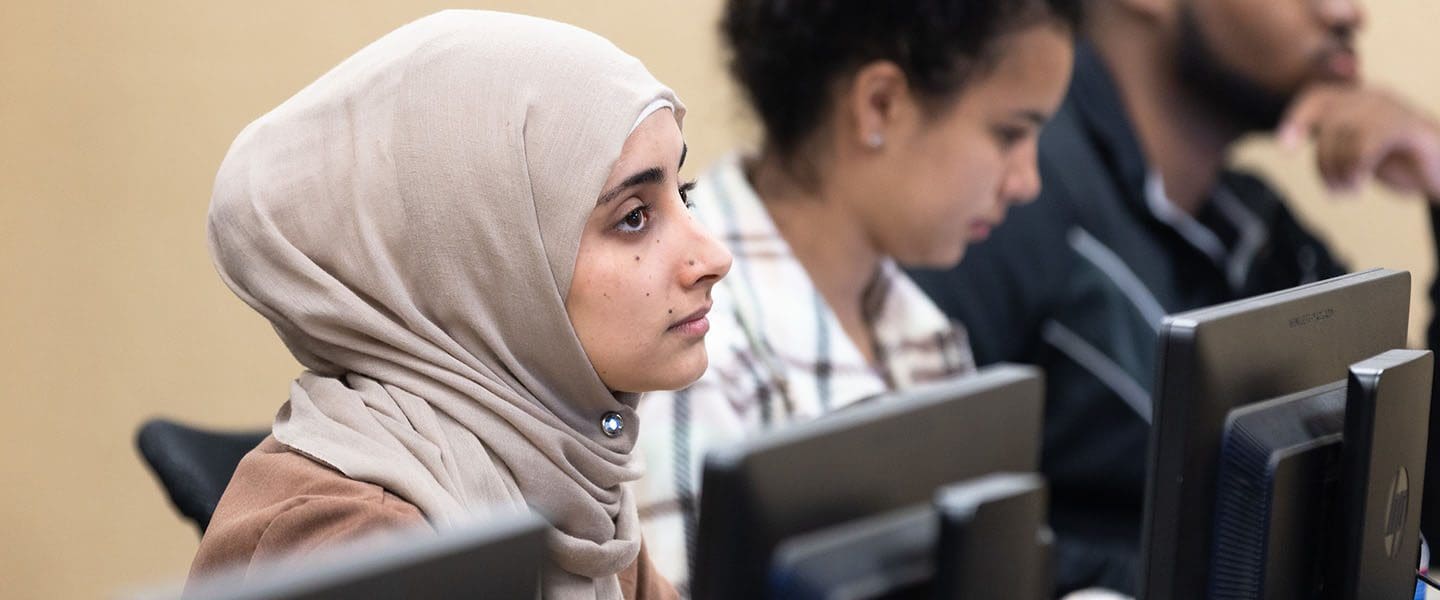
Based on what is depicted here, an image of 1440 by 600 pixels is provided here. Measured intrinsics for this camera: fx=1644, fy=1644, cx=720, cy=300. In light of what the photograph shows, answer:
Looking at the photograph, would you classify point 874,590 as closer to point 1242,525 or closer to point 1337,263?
point 1242,525

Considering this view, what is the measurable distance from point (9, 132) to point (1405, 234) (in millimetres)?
2510

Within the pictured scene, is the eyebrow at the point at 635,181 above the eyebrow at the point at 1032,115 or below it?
below

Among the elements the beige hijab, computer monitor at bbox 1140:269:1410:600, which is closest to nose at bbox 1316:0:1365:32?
computer monitor at bbox 1140:269:1410:600

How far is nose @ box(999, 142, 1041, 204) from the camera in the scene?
201cm

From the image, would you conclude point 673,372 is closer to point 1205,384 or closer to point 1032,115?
point 1205,384

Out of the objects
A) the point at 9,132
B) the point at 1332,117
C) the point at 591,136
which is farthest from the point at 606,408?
the point at 1332,117

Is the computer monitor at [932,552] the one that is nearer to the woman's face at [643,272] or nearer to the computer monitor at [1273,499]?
the computer monitor at [1273,499]

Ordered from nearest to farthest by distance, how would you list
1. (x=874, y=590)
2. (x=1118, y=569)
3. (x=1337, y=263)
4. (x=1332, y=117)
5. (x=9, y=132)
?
(x=874, y=590)
(x=1118, y=569)
(x=9, y=132)
(x=1337, y=263)
(x=1332, y=117)

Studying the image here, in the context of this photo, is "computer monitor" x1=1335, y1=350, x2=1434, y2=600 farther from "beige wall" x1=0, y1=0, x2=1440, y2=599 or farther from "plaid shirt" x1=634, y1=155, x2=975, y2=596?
"beige wall" x1=0, y1=0, x2=1440, y2=599

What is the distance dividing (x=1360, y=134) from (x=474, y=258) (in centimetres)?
240

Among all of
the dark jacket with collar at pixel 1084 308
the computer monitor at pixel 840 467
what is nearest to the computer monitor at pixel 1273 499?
the computer monitor at pixel 840 467

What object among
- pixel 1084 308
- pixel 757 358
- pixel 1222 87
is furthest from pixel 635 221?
pixel 1222 87

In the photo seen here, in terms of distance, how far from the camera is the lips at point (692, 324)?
117 centimetres

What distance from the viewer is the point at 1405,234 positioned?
10.5 ft
